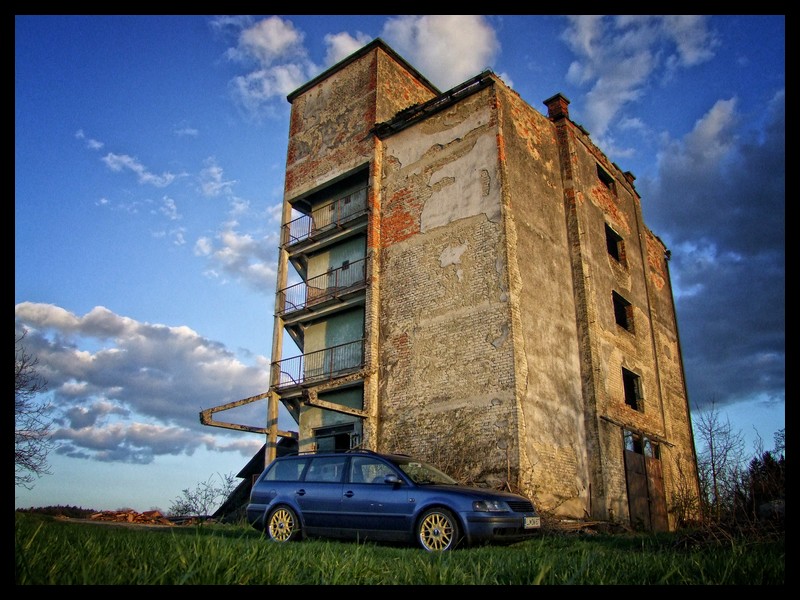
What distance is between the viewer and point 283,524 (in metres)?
9.32

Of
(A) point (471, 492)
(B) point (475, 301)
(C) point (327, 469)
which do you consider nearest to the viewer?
(A) point (471, 492)

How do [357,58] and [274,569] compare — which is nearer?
[274,569]

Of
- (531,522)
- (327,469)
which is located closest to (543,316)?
(531,522)

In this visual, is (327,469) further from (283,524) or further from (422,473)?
(422,473)

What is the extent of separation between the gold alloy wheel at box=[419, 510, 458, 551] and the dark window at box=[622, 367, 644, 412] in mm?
12357

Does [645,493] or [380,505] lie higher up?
[380,505]

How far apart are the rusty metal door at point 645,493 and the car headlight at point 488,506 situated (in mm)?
9160

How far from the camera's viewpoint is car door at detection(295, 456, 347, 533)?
899 centimetres

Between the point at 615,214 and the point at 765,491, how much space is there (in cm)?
1454

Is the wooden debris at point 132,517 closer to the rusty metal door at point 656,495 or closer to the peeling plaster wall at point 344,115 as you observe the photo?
the peeling plaster wall at point 344,115

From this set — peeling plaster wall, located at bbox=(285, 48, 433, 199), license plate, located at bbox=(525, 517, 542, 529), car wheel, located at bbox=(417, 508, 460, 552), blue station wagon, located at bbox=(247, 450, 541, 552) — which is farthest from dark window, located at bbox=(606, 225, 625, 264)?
car wheel, located at bbox=(417, 508, 460, 552)

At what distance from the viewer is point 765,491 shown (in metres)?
8.35

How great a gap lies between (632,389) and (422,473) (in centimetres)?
1204
